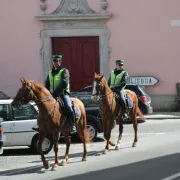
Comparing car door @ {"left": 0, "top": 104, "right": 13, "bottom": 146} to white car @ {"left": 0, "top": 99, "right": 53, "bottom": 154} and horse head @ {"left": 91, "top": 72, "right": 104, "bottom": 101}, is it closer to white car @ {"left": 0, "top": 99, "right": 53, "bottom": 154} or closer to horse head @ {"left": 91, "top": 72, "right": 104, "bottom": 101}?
white car @ {"left": 0, "top": 99, "right": 53, "bottom": 154}

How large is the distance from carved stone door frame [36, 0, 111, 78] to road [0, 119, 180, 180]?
883 cm

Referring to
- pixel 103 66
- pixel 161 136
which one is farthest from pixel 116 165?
pixel 103 66

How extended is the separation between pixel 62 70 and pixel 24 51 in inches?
525

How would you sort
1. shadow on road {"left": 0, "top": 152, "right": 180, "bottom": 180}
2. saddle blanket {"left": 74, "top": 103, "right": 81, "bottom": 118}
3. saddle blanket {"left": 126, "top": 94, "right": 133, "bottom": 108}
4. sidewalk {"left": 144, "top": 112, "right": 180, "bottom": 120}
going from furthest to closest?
sidewalk {"left": 144, "top": 112, "right": 180, "bottom": 120}, saddle blanket {"left": 126, "top": 94, "right": 133, "bottom": 108}, saddle blanket {"left": 74, "top": 103, "right": 81, "bottom": 118}, shadow on road {"left": 0, "top": 152, "right": 180, "bottom": 180}

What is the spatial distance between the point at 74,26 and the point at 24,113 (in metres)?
11.1

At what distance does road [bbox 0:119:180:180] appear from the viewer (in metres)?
9.71

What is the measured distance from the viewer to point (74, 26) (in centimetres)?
2323

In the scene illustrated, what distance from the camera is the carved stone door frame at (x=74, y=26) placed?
23.1 metres

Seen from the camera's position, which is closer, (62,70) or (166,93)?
(62,70)

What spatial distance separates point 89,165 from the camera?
10859 mm

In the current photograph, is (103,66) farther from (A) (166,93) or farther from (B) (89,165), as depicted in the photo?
(B) (89,165)

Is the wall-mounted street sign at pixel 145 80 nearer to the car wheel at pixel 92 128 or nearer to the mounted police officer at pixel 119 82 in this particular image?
the car wheel at pixel 92 128

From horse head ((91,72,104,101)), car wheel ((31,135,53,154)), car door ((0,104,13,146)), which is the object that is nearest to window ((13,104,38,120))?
car door ((0,104,13,146))

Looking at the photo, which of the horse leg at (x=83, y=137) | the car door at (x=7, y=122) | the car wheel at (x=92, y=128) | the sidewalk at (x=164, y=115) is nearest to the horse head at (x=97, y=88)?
the horse leg at (x=83, y=137)
